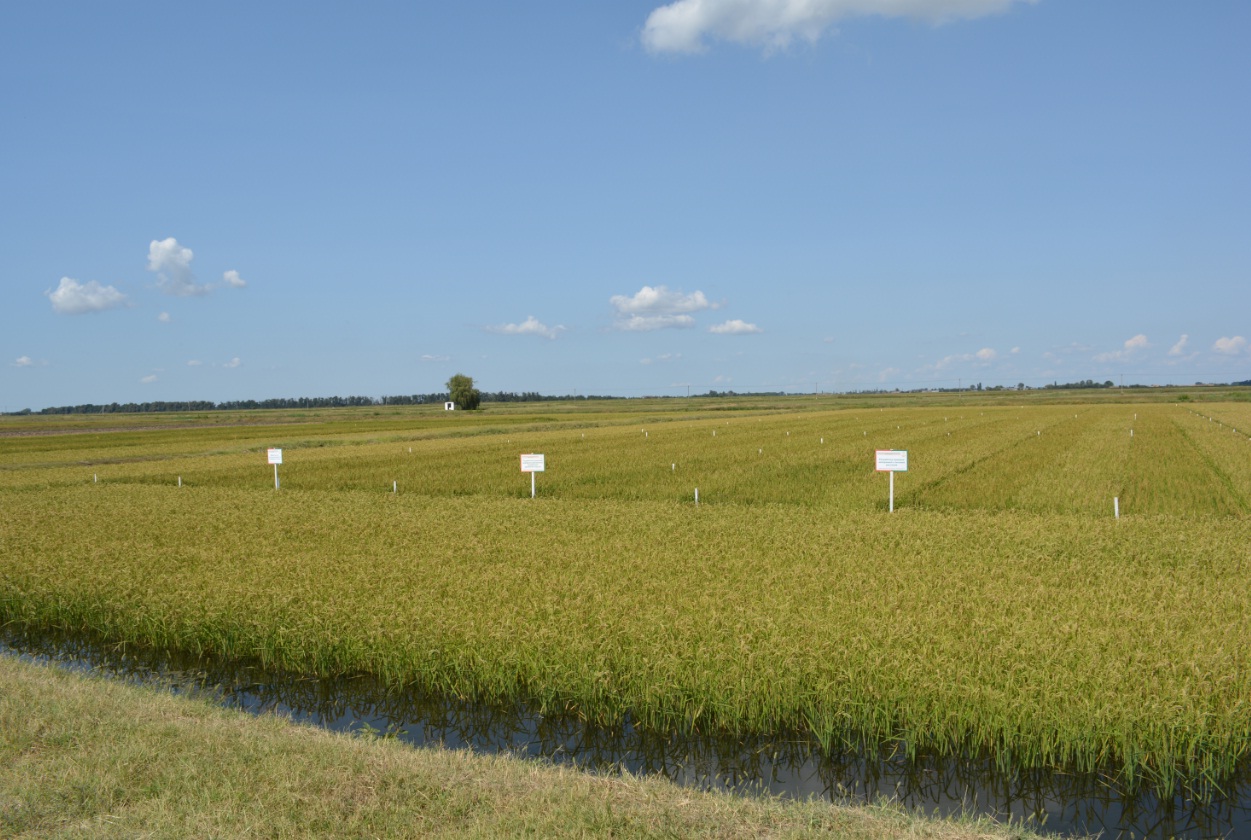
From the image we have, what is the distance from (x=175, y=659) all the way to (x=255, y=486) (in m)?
19.4

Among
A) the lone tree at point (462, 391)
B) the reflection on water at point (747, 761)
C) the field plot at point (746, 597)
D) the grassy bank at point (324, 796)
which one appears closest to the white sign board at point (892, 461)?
the field plot at point (746, 597)

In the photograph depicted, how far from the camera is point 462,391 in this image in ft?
487

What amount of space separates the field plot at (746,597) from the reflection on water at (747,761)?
0.62 ft

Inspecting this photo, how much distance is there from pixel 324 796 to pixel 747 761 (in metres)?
3.42

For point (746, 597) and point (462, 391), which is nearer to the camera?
point (746, 597)

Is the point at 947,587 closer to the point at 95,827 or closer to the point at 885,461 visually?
the point at 885,461

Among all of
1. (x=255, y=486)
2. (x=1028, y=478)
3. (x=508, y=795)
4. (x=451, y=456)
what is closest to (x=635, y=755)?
(x=508, y=795)

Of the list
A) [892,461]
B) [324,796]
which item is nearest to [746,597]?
[324,796]

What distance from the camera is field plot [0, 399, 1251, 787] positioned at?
277 inches

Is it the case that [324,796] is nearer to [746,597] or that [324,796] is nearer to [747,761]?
[747,761]

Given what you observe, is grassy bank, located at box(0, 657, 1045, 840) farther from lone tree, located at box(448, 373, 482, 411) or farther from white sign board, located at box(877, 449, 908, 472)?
lone tree, located at box(448, 373, 482, 411)

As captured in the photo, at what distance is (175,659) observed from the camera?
9984mm

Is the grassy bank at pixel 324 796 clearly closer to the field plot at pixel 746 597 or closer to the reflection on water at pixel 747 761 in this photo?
the reflection on water at pixel 747 761

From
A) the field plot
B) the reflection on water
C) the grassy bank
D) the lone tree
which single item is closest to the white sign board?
the field plot
